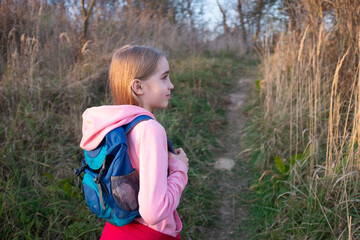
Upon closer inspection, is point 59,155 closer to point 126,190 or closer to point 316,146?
point 126,190

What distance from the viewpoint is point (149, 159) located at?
1044 mm

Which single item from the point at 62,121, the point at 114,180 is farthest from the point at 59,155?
the point at 114,180

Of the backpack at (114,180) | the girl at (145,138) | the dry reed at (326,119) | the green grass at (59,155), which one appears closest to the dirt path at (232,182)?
the green grass at (59,155)

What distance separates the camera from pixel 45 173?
2.59 metres

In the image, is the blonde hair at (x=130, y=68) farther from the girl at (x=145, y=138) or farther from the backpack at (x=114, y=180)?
the backpack at (x=114, y=180)

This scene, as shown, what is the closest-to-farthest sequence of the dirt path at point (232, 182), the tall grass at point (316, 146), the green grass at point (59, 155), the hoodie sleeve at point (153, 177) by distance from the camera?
the hoodie sleeve at point (153, 177) < the tall grass at point (316, 146) < the green grass at point (59, 155) < the dirt path at point (232, 182)

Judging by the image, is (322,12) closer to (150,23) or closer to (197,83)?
(197,83)

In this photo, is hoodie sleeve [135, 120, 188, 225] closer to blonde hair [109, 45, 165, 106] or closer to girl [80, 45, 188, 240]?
girl [80, 45, 188, 240]

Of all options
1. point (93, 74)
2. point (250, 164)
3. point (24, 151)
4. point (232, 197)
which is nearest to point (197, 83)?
point (93, 74)

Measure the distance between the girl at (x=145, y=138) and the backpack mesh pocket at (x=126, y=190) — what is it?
45 mm

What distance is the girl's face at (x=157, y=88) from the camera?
4.26 ft

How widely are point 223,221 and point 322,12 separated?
107 inches

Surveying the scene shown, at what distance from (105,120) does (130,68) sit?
271 millimetres

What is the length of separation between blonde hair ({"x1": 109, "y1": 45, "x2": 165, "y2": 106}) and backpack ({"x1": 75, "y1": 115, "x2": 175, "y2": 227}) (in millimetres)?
213
